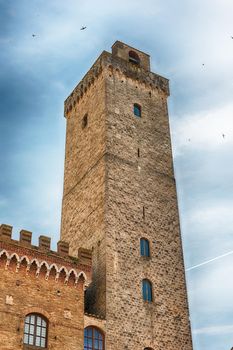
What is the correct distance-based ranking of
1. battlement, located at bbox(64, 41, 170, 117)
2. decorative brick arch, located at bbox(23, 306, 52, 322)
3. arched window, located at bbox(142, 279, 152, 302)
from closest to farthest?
decorative brick arch, located at bbox(23, 306, 52, 322) < arched window, located at bbox(142, 279, 152, 302) < battlement, located at bbox(64, 41, 170, 117)

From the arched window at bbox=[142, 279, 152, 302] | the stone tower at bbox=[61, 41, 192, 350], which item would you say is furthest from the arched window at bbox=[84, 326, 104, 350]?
the arched window at bbox=[142, 279, 152, 302]

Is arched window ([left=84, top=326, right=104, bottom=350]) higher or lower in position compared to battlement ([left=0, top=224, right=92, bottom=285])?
lower

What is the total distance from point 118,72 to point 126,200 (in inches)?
464

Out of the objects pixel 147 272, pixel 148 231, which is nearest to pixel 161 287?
pixel 147 272

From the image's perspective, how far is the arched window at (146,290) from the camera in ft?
108

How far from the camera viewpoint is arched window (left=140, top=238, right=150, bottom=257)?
1364 inches

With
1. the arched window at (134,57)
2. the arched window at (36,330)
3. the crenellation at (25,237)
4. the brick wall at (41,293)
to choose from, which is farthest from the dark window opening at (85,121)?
the arched window at (36,330)

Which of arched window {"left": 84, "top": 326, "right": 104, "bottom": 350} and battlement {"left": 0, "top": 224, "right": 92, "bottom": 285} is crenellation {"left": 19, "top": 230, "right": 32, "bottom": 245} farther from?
arched window {"left": 84, "top": 326, "right": 104, "bottom": 350}

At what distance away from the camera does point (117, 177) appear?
36.4m

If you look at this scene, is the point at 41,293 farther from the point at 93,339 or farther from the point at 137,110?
the point at 137,110

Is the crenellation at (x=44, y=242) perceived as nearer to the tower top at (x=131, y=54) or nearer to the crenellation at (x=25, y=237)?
the crenellation at (x=25, y=237)

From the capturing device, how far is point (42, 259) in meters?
30.1

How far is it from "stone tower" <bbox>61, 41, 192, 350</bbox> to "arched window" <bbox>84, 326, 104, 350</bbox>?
45 cm

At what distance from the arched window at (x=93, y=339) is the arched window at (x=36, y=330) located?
2.52m
